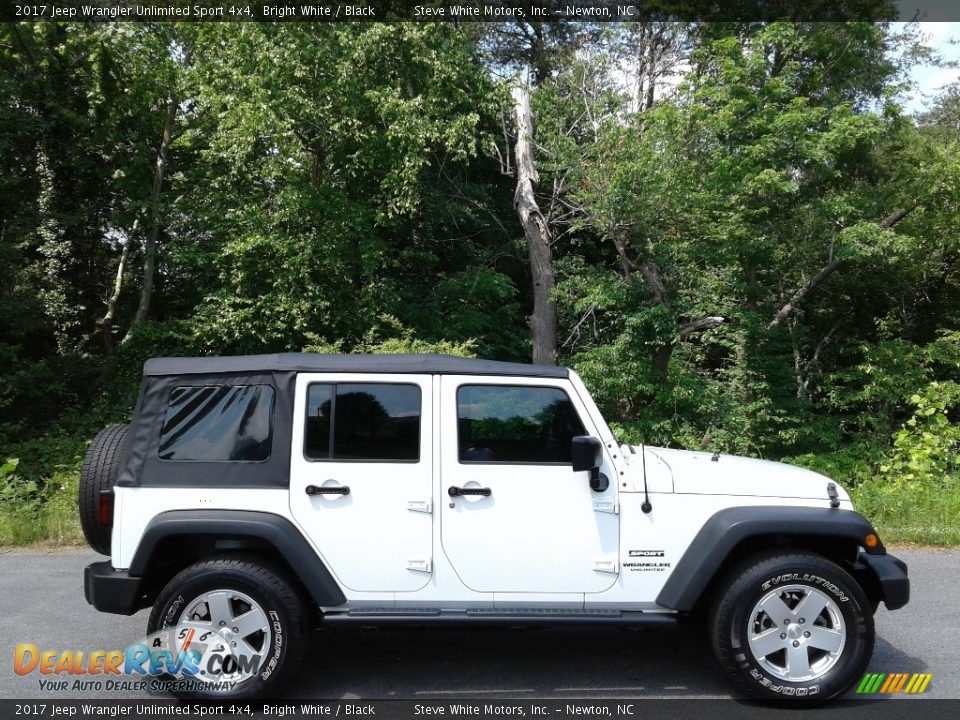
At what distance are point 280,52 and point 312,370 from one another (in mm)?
10842

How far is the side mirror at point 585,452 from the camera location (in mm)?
4195

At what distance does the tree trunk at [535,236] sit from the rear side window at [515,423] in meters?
12.3

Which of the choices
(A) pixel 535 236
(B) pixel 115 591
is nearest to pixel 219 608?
(B) pixel 115 591

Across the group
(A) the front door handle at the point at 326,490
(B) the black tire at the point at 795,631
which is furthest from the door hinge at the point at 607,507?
(A) the front door handle at the point at 326,490

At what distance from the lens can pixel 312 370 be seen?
4.49 meters

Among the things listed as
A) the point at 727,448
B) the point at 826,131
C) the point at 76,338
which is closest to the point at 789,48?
the point at 826,131

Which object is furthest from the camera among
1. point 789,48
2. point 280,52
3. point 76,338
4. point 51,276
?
point 76,338

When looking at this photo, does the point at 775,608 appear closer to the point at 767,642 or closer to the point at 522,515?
the point at 767,642

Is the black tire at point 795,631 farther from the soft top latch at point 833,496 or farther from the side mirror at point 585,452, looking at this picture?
the side mirror at point 585,452

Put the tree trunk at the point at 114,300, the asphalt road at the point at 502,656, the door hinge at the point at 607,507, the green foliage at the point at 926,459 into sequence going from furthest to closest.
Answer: the tree trunk at the point at 114,300, the green foliage at the point at 926,459, the asphalt road at the point at 502,656, the door hinge at the point at 607,507

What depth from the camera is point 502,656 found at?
501 centimetres

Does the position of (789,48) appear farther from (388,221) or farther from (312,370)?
(312,370)

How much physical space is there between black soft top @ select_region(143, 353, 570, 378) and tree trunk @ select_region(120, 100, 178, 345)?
13587mm

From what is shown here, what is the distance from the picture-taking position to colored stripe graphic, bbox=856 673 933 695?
14.6ft
